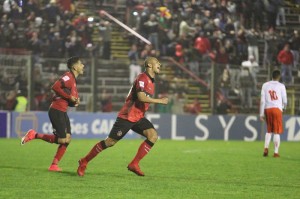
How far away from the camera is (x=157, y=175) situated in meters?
13.3

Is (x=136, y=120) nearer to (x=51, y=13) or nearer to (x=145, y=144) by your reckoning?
(x=145, y=144)

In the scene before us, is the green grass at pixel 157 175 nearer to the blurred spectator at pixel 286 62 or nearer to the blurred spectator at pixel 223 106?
the blurred spectator at pixel 223 106

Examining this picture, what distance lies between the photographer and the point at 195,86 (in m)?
26.5

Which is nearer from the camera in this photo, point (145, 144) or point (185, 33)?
point (145, 144)

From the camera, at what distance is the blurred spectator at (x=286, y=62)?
89.2 feet

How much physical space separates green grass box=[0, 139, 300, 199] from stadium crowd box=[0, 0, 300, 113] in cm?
696

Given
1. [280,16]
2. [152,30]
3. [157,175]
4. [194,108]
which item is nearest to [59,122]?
[157,175]

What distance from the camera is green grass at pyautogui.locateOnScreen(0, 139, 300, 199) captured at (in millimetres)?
10602

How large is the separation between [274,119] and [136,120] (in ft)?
23.0

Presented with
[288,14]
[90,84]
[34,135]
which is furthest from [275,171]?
[288,14]

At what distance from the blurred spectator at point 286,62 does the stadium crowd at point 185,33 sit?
0.12ft

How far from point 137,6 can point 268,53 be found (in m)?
5.77

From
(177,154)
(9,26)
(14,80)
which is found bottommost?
(177,154)

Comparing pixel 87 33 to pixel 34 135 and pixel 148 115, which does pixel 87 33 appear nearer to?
pixel 148 115
